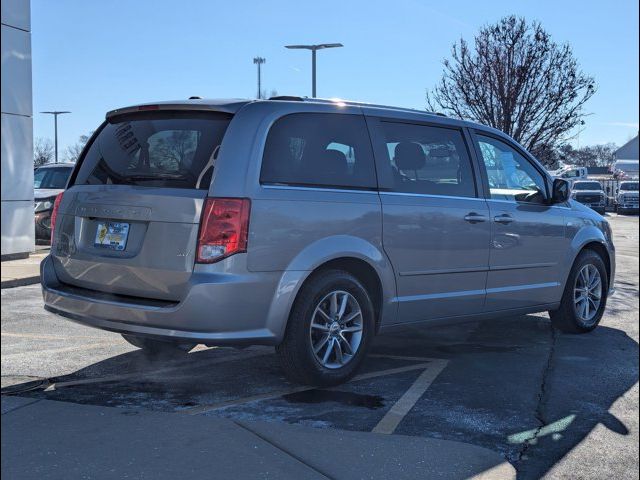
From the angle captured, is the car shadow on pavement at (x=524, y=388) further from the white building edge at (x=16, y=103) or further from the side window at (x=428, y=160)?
the white building edge at (x=16, y=103)

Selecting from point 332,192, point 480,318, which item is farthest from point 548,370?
point 332,192

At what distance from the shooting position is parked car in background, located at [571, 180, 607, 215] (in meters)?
41.2

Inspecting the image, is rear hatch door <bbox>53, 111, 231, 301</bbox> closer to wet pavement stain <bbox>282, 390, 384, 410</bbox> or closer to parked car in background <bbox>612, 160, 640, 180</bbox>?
wet pavement stain <bbox>282, 390, 384, 410</bbox>

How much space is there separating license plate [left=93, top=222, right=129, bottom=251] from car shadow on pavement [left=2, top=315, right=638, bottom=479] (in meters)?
0.88

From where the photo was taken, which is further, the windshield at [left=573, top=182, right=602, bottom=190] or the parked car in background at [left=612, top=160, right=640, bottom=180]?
the parked car in background at [left=612, top=160, right=640, bottom=180]

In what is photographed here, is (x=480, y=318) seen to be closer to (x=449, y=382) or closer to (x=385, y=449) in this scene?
(x=449, y=382)

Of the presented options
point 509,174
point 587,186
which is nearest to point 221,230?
point 509,174

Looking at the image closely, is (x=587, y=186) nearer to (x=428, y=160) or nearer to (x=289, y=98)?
(x=428, y=160)

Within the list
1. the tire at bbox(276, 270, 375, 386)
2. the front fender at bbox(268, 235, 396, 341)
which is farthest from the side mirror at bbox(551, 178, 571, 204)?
the tire at bbox(276, 270, 375, 386)

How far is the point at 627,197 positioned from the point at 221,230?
131 ft

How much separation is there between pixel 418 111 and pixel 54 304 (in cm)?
286

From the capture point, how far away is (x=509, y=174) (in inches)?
240

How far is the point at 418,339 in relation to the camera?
6.36 m

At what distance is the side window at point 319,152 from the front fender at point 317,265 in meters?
0.38
